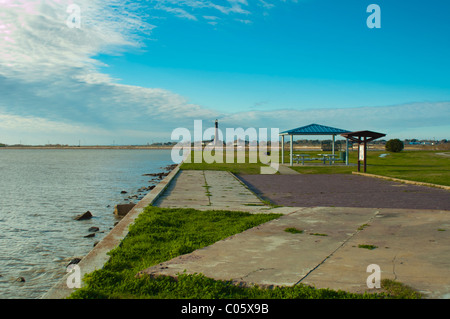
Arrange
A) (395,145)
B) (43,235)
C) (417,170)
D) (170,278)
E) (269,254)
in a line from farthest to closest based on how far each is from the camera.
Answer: (395,145), (417,170), (43,235), (269,254), (170,278)

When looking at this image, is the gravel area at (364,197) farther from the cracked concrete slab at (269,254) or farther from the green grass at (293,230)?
the green grass at (293,230)

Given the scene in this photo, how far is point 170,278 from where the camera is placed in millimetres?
4148

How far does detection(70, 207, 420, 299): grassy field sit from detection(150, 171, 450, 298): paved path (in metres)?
0.20

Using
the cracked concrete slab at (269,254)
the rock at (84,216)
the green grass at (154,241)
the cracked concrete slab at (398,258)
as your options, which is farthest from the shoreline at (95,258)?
the rock at (84,216)

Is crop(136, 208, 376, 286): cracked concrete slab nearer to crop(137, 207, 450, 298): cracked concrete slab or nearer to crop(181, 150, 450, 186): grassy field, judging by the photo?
crop(137, 207, 450, 298): cracked concrete slab

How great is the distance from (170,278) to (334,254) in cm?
232

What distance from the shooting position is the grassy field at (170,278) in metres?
3.74

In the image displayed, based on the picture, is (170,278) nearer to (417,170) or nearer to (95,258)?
(95,258)

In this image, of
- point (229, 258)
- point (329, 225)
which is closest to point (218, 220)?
point (329, 225)

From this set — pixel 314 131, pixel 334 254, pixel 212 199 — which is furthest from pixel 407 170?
pixel 334 254

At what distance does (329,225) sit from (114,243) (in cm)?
397

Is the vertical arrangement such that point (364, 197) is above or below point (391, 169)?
below

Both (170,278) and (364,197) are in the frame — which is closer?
(170,278)
